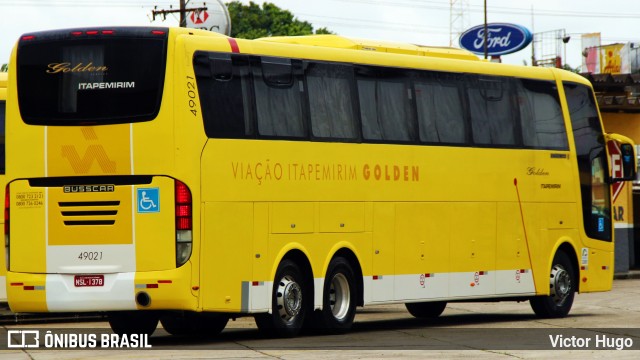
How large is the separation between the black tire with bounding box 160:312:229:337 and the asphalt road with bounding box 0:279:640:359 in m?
0.16

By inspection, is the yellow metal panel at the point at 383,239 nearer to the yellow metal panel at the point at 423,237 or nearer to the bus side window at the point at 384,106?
the yellow metal panel at the point at 423,237

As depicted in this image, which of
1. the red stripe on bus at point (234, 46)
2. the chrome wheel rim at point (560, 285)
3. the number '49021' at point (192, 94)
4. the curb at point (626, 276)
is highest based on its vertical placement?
the red stripe on bus at point (234, 46)

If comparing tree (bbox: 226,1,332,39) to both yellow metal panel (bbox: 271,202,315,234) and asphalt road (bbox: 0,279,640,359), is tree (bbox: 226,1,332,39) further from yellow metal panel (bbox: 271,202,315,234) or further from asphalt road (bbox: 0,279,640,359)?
yellow metal panel (bbox: 271,202,315,234)

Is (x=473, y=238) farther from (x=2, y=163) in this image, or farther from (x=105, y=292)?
(x=2, y=163)

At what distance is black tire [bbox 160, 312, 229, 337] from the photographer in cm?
1972

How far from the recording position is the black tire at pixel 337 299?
19.0 meters

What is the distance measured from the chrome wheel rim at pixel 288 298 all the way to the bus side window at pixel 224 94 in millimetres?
1884

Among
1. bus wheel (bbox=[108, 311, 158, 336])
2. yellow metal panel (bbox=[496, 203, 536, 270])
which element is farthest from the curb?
bus wheel (bbox=[108, 311, 158, 336])

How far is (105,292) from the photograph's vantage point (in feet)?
55.7

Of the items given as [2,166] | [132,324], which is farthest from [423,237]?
[2,166]

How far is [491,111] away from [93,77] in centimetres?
717

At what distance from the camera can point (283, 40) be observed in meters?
20.0

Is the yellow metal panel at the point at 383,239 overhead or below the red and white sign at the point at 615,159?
below

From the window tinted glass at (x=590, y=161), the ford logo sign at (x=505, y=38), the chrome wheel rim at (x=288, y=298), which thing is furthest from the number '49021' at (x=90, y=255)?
the ford logo sign at (x=505, y=38)
